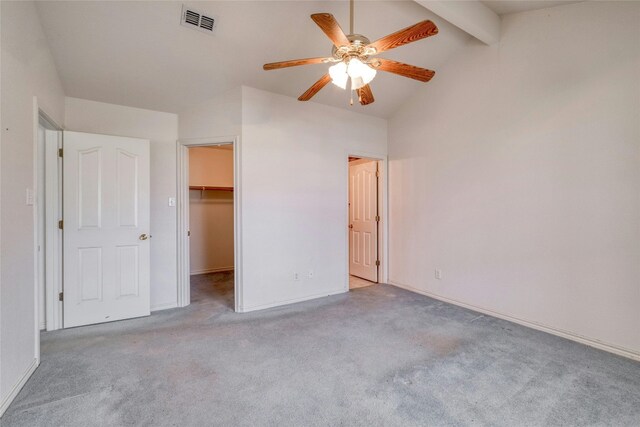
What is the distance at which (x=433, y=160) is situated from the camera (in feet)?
12.5

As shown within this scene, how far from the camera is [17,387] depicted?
1843mm

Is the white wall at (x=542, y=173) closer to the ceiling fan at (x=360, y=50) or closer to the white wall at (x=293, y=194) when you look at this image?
the white wall at (x=293, y=194)

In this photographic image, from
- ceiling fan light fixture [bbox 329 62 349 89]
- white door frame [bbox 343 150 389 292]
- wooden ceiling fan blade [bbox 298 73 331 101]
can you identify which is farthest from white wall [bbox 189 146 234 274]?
ceiling fan light fixture [bbox 329 62 349 89]

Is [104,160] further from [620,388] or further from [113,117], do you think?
[620,388]

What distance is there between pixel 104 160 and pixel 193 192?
2.28 metres

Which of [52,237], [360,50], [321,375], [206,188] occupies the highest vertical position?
[360,50]

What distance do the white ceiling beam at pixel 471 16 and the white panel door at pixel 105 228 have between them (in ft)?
10.5

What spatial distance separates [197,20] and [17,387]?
3.00 meters

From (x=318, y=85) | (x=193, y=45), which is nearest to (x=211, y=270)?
(x=193, y=45)

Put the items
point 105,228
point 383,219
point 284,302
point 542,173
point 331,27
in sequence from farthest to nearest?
point 383,219, point 284,302, point 105,228, point 542,173, point 331,27

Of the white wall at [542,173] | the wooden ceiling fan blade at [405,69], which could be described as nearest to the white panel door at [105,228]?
the wooden ceiling fan blade at [405,69]

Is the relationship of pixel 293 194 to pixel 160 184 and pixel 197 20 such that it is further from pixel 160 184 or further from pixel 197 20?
pixel 197 20

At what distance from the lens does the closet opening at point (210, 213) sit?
520cm

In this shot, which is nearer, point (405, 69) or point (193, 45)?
point (405, 69)
